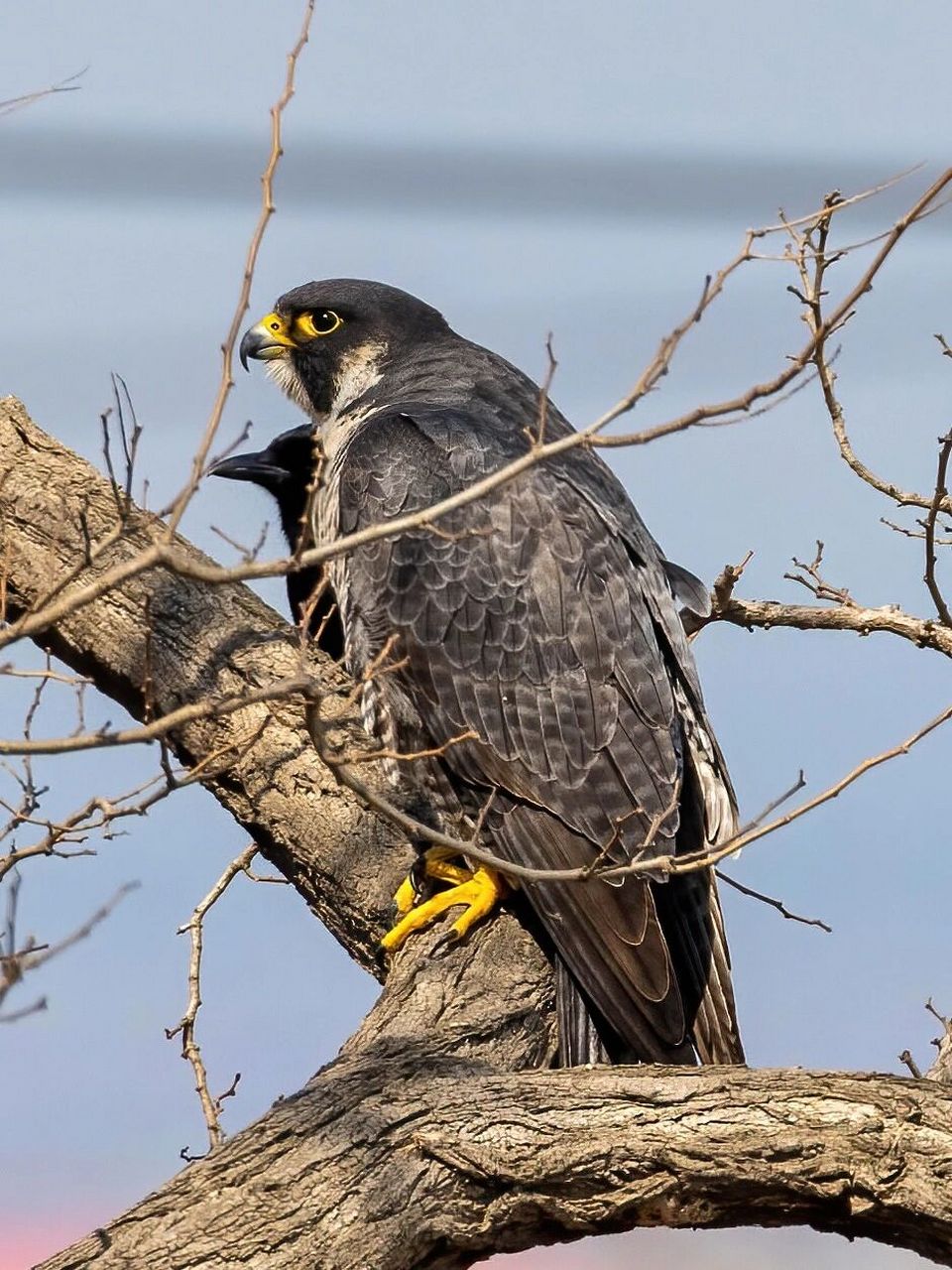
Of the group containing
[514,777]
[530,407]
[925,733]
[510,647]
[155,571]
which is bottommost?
[925,733]

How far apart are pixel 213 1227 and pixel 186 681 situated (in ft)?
7.13

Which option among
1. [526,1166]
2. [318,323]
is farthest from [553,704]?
[318,323]

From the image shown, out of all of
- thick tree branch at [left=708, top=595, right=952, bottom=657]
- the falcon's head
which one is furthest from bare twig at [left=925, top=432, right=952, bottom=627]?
the falcon's head

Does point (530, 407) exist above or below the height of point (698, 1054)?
above

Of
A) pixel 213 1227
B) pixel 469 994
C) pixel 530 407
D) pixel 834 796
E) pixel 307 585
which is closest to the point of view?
pixel 213 1227

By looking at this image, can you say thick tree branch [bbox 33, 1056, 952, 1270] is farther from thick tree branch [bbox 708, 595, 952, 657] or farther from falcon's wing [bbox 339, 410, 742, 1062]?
thick tree branch [bbox 708, 595, 952, 657]

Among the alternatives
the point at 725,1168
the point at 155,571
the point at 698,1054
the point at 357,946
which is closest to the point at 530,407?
the point at 155,571

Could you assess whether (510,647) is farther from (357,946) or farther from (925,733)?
(925,733)

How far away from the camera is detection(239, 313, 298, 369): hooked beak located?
654 centimetres

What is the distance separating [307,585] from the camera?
19.6ft

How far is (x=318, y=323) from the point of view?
6.45 metres

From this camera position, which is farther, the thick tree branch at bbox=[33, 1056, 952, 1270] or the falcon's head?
the falcon's head

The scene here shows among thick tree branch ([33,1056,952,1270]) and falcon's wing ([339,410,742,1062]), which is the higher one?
falcon's wing ([339,410,742,1062])

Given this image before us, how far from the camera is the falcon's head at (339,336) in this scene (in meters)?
6.29
